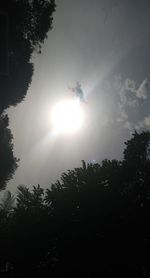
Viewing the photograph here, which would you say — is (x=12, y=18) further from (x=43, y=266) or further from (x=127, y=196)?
(x=43, y=266)

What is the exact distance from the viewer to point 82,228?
49.3ft

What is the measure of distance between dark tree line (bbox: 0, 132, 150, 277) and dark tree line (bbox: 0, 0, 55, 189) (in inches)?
257

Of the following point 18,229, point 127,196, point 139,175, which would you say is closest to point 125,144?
point 139,175

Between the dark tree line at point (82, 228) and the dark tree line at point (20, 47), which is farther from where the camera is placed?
the dark tree line at point (20, 47)

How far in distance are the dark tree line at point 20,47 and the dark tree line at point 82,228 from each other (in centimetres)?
653

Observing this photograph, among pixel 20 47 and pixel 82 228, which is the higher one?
pixel 20 47

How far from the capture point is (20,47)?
2067cm

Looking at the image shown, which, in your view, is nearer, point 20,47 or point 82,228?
point 82,228

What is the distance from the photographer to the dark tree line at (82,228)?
556 inches

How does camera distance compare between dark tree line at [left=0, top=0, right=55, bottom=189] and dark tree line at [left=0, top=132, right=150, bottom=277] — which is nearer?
dark tree line at [left=0, top=132, right=150, bottom=277]

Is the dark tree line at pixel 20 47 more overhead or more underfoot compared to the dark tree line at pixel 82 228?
more overhead

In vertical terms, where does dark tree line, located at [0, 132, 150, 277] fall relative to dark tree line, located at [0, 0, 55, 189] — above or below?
below

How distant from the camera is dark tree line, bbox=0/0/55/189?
19812 millimetres

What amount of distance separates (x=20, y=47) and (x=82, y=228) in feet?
43.0
